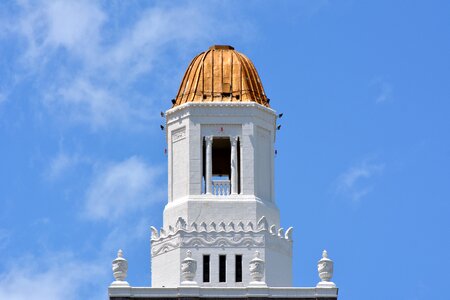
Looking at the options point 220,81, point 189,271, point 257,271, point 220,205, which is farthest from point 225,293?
point 220,81

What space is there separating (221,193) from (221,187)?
48cm

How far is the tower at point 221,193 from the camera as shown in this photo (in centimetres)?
14338

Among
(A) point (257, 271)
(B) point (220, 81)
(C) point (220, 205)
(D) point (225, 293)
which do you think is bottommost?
(D) point (225, 293)

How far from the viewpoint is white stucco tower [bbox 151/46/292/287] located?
14400 centimetres

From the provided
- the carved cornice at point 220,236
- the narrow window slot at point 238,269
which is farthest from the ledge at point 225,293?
the carved cornice at point 220,236

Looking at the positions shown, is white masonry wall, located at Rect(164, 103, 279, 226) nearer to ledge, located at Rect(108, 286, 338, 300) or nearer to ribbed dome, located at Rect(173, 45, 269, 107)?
ribbed dome, located at Rect(173, 45, 269, 107)

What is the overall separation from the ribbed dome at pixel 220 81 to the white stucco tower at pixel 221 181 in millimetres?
51

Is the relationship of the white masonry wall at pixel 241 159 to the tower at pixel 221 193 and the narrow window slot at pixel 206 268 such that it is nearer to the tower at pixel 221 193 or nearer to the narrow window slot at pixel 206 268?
the tower at pixel 221 193

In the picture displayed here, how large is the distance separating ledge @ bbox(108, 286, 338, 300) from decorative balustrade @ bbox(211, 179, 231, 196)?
667 centimetres

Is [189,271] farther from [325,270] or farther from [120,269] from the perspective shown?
[325,270]

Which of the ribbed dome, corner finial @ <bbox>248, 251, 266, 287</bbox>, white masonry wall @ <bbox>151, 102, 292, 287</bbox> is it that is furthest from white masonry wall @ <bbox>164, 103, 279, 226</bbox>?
corner finial @ <bbox>248, 251, 266, 287</bbox>

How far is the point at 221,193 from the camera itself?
480 ft

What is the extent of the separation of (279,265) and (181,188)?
6.47 m

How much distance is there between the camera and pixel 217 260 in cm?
14375
